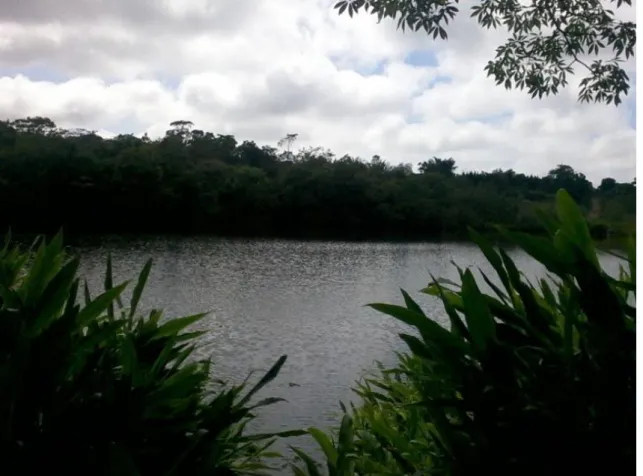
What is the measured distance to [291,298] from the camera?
21.7ft

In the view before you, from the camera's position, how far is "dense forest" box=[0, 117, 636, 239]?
3184 mm

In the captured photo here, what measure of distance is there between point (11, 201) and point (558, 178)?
2.44 meters

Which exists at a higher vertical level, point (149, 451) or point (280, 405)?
point (149, 451)

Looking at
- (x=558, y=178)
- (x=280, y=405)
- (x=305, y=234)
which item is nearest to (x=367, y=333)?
(x=305, y=234)

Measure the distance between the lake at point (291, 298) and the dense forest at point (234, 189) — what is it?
294mm

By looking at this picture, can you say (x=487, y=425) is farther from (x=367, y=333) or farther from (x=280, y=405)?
(x=367, y=333)

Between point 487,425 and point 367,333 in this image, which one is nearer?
point 487,425

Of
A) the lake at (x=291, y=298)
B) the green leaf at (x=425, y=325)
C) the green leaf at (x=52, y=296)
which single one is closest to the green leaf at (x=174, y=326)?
the green leaf at (x=52, y=296)

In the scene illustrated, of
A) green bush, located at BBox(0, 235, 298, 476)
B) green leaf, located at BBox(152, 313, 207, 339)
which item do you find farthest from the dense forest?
green bush, located at BBox(0, 235, 298, 476)

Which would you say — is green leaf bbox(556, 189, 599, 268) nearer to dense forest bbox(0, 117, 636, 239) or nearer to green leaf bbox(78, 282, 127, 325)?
green leaf bbox(78, 282, 127, 325)

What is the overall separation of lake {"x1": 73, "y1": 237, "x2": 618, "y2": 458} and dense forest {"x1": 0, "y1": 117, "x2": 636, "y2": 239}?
0.97 feet

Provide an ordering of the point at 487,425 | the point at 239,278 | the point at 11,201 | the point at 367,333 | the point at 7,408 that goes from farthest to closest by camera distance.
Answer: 1. the point at 239,278
2. the point at 367,333
3. the point at 11,201
4. the point at 487,425
5. the point at 7,408

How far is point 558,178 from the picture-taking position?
2809 millimetres

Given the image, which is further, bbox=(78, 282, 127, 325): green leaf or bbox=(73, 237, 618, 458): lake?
bbox=(73, 237, 618, 458): lake
